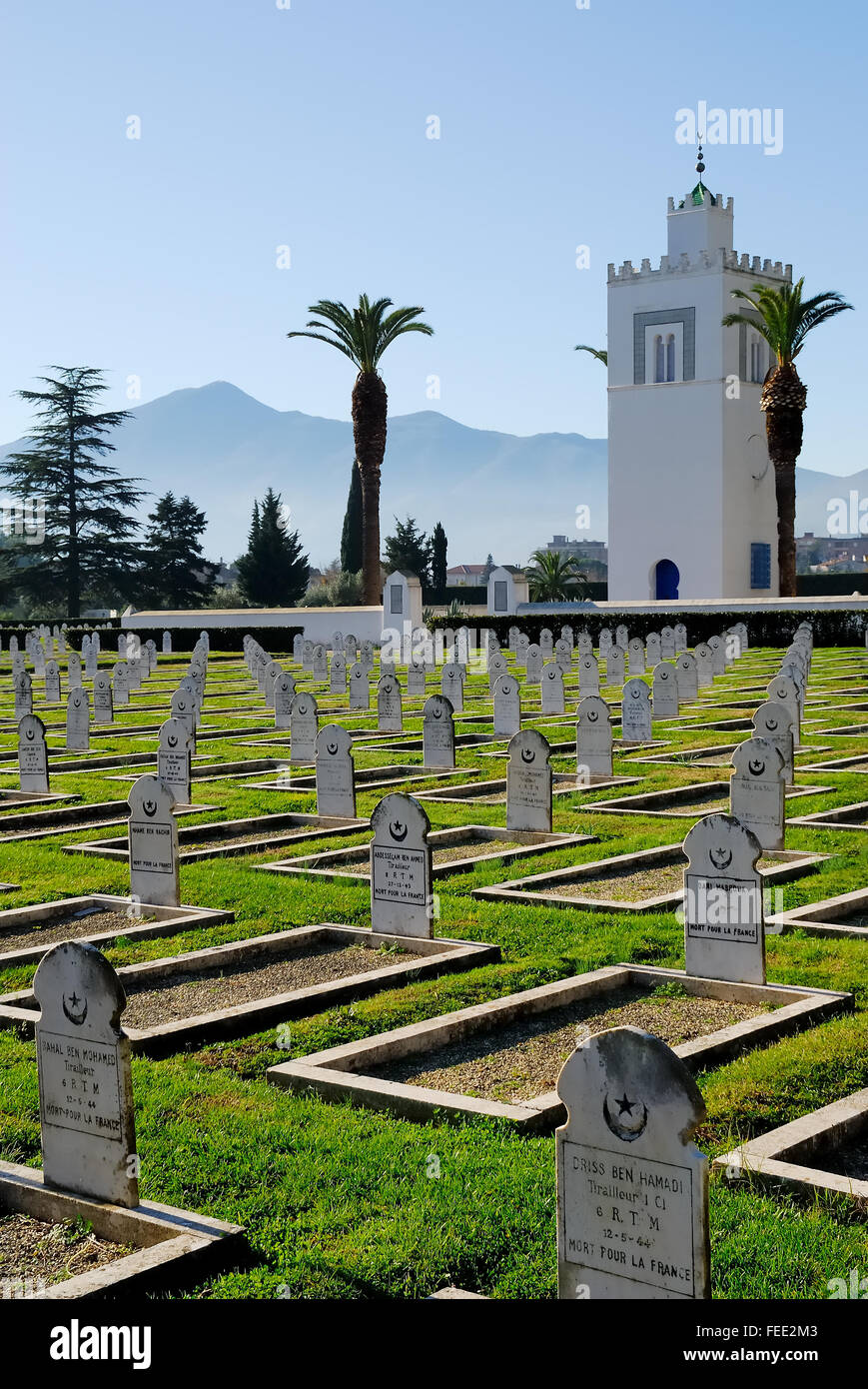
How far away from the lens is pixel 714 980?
6.93 meters

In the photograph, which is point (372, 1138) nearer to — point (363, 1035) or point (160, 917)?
point (363, 1035)

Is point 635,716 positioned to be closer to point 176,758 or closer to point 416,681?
point 176,758

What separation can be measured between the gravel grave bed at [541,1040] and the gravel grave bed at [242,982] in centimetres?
107

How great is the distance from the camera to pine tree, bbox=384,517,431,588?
2847 inches

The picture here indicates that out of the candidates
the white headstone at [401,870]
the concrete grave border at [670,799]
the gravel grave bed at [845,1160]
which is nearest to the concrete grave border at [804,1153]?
the gravel grave bed at [845,1160]

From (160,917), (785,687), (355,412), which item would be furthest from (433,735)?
(355,412)

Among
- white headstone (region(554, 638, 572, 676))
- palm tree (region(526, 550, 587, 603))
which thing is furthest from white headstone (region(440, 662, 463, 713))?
palm tree (region(526, 550, 587, 603))

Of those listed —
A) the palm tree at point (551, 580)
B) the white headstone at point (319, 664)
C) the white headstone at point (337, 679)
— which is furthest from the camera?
the palm tree at point (551, 580)

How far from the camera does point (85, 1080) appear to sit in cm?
472

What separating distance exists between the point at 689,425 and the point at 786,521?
5.68 metres

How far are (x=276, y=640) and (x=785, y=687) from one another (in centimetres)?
2775

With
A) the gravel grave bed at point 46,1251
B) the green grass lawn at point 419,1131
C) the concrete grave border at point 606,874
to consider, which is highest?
the concrete grave border at point 606,874

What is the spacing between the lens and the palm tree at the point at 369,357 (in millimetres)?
45781

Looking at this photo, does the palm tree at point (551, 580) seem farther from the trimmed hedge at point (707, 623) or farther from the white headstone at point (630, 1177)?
the white headstone at point (630, 1177)
